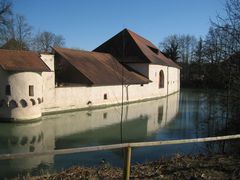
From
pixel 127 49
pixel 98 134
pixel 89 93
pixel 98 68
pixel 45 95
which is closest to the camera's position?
pixel 98 134

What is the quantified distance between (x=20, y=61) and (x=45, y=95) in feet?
11.1

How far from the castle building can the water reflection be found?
1196 millimetres

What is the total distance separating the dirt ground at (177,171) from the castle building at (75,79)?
5927 millimetres

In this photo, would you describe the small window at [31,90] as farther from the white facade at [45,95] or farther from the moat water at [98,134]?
the moat water at [98,134]

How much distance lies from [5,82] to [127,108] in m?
11.5

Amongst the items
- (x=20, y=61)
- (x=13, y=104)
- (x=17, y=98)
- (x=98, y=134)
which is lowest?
(x=98, y=134)

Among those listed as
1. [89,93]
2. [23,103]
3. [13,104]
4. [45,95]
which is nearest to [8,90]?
[13,104]

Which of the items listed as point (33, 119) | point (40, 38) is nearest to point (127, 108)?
point (33, 119)

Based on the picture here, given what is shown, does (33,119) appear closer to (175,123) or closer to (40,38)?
(175,123)

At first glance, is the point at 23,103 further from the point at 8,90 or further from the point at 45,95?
the point at 45,95

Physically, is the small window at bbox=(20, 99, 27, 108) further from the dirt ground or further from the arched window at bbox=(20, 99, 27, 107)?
the dirt ground

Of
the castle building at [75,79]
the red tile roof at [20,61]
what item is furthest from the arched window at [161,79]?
the red tile roof at [20,61]

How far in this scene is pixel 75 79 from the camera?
27422 millimetres

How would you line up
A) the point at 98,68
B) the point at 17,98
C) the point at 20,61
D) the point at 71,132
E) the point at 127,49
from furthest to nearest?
the point at 127,49, the point at 98,68, the point at 20,61, the point at 17,98, the point at 71,132
